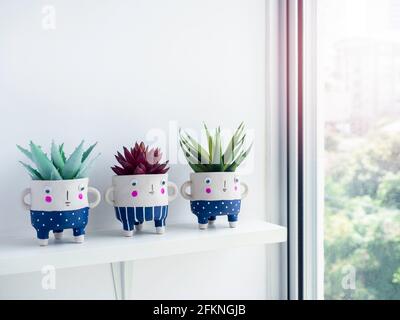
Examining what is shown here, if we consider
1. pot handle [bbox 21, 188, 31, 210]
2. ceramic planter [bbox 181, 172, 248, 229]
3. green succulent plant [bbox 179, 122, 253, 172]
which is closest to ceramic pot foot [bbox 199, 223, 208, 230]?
ceramic planter [bbox 181, 172, 248, 229]

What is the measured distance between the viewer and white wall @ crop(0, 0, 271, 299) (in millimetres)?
861

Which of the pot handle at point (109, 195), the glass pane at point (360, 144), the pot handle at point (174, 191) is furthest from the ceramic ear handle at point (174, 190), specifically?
the glass pane at point (360, 144)

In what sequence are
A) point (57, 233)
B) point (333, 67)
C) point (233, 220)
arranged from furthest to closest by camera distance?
point (333, 67)
point (233, 220)
point (57, 233)

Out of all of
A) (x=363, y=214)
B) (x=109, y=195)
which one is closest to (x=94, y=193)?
(x=109, y=195)

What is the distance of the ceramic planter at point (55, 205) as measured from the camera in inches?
30.2

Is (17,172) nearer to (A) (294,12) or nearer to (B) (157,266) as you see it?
(B) (157,266)

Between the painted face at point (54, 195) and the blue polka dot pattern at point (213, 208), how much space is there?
24cm

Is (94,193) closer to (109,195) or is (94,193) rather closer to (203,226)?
(109,195)

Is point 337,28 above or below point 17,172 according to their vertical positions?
above

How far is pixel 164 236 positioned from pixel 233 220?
0.50 feet

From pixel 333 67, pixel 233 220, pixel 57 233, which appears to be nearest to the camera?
pixel 57 233

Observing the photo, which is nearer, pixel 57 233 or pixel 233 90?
pixel 57 233

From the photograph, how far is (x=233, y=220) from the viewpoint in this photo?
36.8 inches

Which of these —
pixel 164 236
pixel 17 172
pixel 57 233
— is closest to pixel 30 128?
pixel 17 172
